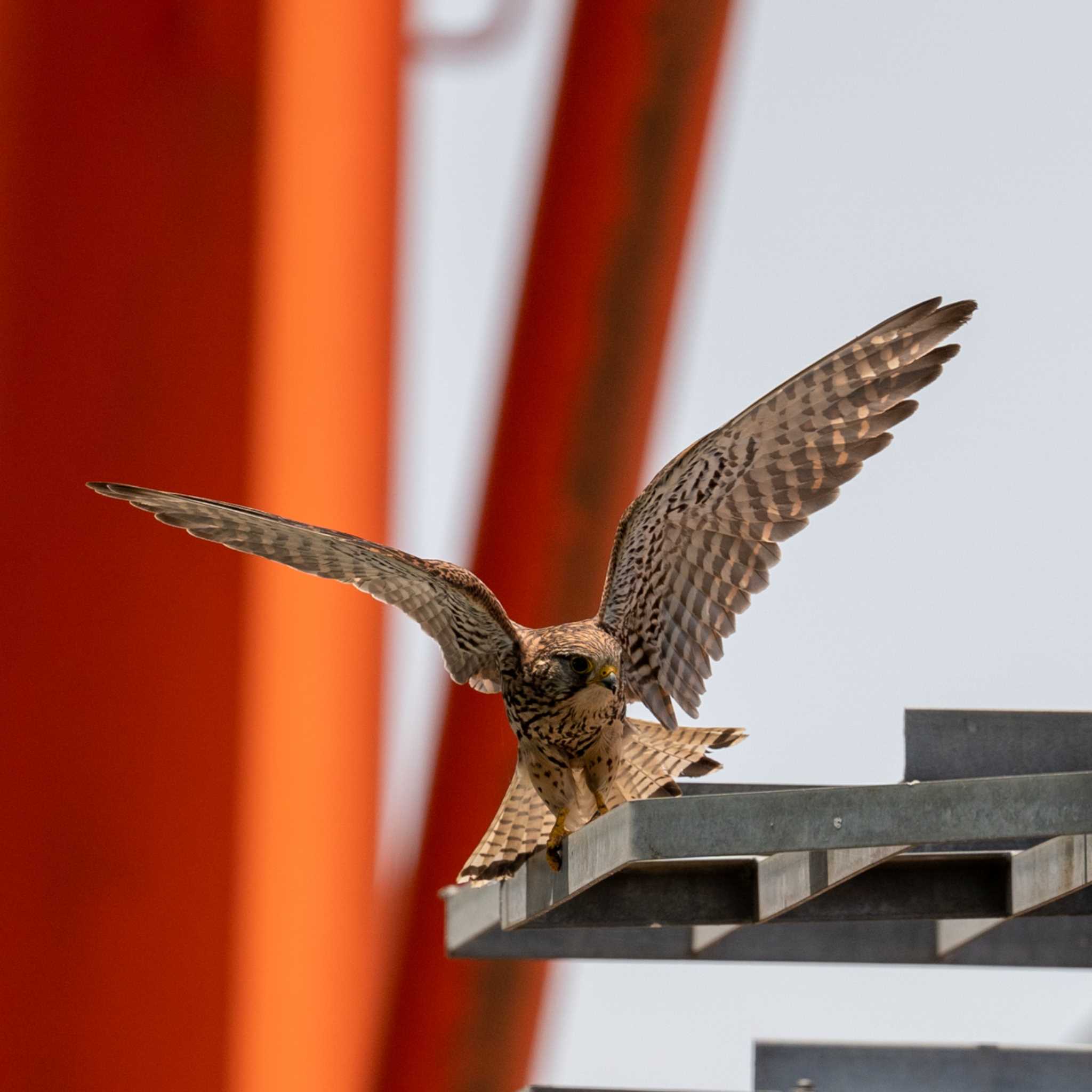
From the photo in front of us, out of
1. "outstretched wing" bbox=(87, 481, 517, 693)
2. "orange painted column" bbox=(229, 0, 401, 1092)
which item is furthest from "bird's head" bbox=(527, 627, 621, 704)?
"orange painted column" bbox=(229, 0, 401, 1092)

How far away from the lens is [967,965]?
169 inches

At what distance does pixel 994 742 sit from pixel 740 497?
0.86 meters

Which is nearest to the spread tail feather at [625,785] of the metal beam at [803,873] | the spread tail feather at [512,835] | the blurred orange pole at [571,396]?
the spread tail feather at [512,835]

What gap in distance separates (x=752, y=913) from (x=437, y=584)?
3.28 ft

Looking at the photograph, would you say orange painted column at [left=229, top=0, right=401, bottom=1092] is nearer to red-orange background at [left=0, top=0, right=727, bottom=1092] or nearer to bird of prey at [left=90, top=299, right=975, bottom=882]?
red-orange background at [left=0, top=0, right=727, bottom=1092]

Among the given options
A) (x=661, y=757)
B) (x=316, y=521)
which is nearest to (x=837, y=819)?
(x=661, y=757)

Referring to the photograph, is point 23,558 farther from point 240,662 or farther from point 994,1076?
point 994,1076

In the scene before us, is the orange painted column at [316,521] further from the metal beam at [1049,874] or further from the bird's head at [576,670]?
the metal beam at [1049,874]

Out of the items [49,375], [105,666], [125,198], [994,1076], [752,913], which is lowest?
[994,1076]

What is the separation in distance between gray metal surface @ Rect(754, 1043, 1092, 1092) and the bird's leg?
2.49 feet

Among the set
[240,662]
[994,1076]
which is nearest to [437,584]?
[240,662]

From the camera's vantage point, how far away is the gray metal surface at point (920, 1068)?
4020 mm

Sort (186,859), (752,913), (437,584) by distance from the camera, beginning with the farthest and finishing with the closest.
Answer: (186,859) < (437,584) < (752,913)

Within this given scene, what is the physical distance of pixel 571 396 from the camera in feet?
19.2
